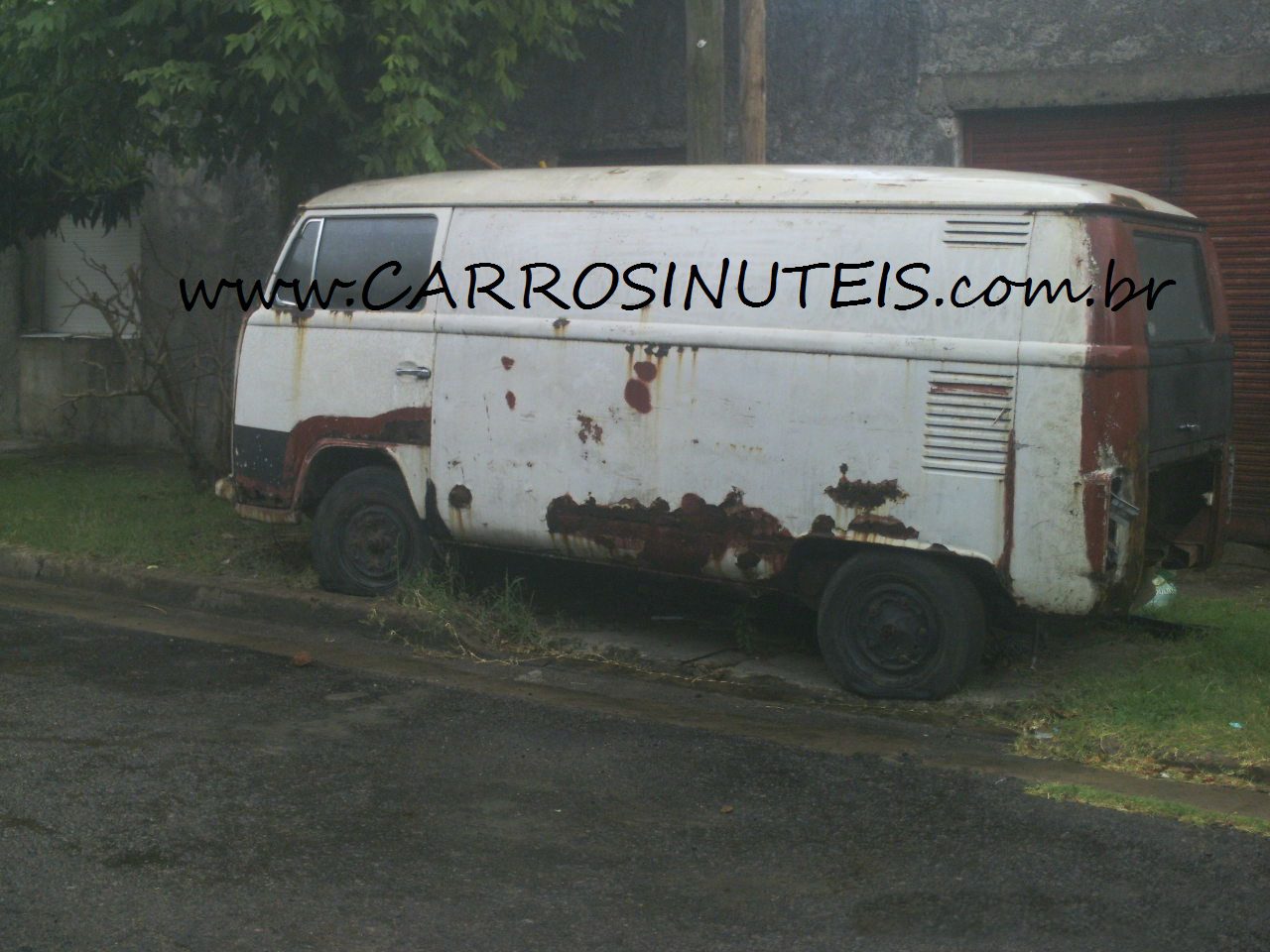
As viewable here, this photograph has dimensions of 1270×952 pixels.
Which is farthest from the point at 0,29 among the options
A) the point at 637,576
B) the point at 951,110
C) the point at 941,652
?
the point at 941,652

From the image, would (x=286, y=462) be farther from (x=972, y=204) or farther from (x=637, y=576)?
(x=972, y=204)

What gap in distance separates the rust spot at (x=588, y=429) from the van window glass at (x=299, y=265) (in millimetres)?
1803

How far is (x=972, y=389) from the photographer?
6027 millimetres

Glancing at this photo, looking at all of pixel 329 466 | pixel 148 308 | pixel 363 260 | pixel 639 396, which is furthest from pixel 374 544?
pixel 148 308

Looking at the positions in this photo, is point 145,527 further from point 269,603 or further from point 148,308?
point 148,308

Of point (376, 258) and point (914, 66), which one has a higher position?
point (914, 66)

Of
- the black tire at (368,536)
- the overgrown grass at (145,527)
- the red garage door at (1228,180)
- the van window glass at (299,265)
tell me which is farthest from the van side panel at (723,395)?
the red garage door at (1228,180)

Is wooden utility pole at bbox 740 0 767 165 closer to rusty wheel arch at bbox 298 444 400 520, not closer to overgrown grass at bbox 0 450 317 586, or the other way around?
rusty wheel arch at bbox 298 444 400 520

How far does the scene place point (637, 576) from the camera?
8.00 meters

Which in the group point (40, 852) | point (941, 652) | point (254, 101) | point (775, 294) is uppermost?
point (254, 101)

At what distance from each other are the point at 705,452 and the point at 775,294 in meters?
0.73

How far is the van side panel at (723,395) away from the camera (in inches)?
240

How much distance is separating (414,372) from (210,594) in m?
1.81

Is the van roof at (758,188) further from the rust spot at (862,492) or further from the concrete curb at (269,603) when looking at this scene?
the concrete curb at (269,603)
